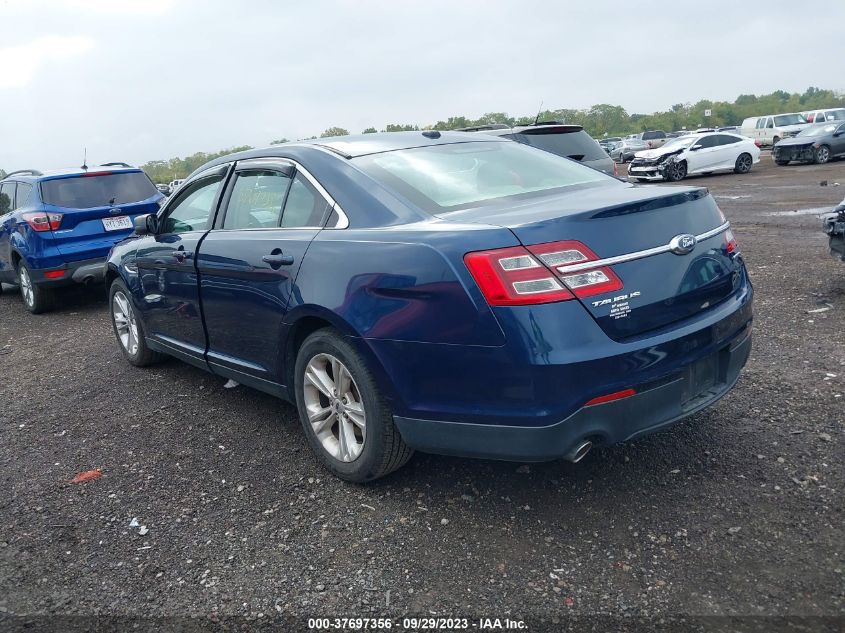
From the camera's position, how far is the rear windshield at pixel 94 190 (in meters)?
8.23

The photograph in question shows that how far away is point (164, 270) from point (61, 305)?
5.34m

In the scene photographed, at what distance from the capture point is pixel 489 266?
2717 mm

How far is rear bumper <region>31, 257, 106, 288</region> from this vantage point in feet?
26.7

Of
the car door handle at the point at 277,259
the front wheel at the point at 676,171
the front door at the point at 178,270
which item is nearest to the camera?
the car door handle at the point at 277,259

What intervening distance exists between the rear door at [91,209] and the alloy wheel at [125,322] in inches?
99.3

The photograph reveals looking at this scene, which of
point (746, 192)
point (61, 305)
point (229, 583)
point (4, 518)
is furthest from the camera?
point (746, 192)

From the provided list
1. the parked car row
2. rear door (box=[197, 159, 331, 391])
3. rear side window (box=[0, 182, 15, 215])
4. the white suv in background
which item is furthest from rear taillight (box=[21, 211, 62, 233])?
the white suv in background

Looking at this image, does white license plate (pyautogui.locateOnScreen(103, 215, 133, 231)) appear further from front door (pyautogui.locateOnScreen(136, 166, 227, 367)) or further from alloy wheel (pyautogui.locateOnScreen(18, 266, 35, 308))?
front door (pyautogui.locateOnScreen(136, 166, 227, 367))

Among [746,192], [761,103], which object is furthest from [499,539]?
[761,103]

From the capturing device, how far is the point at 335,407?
3.49 m

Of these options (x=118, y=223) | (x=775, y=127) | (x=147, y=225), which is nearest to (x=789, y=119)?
(x=775, y=127)

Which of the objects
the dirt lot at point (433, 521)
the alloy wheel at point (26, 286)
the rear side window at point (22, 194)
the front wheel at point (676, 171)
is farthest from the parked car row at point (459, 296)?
the front wheel at point (676, 171)

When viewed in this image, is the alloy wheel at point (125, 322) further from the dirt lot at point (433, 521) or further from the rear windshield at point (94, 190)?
the rear windshield at point (94, 190)

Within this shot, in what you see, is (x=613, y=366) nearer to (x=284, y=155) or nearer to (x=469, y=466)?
(x=469, y=466)
